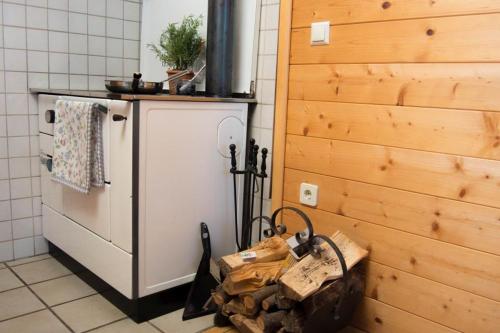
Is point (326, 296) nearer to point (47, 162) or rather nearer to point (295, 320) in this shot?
point (295, 320)

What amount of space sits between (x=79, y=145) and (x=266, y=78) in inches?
37.2

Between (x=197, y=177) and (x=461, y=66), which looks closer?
(x=461, y=66)

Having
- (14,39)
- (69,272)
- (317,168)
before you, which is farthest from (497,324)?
(14,39)

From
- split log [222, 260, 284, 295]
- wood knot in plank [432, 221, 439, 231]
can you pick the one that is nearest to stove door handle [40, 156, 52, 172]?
split log [222, 260, 284, 295]

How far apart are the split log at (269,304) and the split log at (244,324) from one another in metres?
0.08

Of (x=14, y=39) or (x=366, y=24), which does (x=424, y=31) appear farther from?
(x=14, y=39)

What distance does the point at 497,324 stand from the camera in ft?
4.84

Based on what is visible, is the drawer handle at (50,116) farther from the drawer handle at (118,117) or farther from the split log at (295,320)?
the split log at (295,320)

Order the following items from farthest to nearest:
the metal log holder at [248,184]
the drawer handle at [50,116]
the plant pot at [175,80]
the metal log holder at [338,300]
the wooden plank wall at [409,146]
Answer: the plant pot at [175,80] → the drawer handle at [50,116] → the metal log holder at [248,184] → the metal log holder at [338,300] → the wooden plank wall at [409,146]

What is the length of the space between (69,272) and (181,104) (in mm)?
1177

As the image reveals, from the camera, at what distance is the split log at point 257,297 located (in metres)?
1.67

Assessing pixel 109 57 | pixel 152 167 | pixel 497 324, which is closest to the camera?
pixel 497 324

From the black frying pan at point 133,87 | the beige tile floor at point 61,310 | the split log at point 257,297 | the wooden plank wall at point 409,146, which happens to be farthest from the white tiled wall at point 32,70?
the split log at point 257,297

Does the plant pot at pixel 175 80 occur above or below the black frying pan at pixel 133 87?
above
